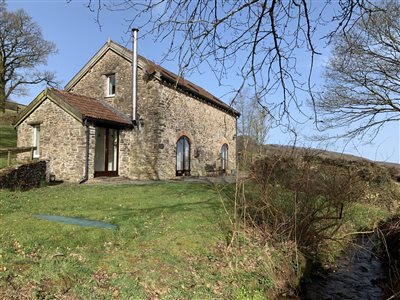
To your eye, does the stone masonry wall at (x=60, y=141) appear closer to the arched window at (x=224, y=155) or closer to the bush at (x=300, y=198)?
the bush at (x=300, y=198)

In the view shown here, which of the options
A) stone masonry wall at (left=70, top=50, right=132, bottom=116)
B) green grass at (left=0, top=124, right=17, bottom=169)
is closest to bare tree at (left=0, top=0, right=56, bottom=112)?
green grass at (left=0, top=124, right=17, bottom=169)

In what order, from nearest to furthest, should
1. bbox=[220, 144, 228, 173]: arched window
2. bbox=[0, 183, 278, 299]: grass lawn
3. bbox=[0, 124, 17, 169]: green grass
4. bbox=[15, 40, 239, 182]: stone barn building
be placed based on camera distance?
bbox=[0, 183, 278, 299]: grass lawn, bbox=[15, 40, 239, 182]: stone barn building, bbox=[0, 124, 17, 169]: green grass, bbox=[220, 144, 228, 173]: arched window

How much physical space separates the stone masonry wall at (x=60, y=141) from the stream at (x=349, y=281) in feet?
38.0

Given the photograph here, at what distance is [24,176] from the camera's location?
11.8 meters

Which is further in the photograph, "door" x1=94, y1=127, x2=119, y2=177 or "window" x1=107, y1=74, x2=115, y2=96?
"window" x1=107, y1=74, x2=115, y2=96

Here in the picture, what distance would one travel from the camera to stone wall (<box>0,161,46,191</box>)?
35.8 ft

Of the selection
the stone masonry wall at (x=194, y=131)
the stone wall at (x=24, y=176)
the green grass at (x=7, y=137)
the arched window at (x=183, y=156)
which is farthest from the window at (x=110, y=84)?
the green grass at (x=7, y=137)

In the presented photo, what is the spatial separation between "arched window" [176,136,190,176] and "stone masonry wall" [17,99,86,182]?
613 cm

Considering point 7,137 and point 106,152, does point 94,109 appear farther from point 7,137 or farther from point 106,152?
point 7,137

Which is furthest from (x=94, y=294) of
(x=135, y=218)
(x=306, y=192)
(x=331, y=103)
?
(x=331, y=103)

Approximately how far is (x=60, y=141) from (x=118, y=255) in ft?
36.2

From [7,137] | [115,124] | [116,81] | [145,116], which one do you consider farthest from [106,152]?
[7,137]

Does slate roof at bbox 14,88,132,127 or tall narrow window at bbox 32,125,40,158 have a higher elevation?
slate roof at bbox 14,88,132,127

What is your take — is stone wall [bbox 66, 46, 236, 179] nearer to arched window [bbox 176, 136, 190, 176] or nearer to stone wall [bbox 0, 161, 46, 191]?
arched window [bbox 176, 136, 190, 176]
